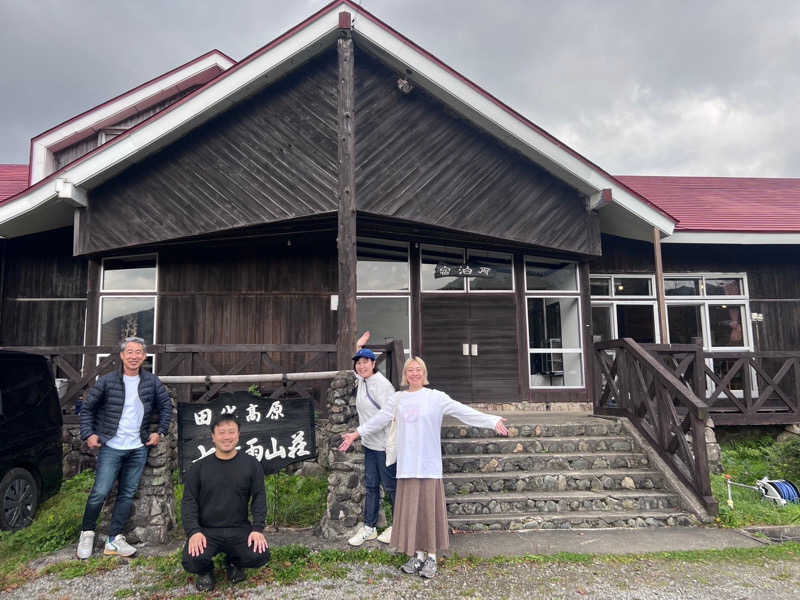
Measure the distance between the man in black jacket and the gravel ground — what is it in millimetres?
407

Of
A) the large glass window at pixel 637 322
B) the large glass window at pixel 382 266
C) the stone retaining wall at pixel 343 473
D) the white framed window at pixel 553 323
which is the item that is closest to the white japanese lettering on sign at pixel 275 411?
the stone retaining wall at pixel 343 473

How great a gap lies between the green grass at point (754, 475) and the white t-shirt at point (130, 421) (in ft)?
19.2

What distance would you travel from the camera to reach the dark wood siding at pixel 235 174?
7082 mm

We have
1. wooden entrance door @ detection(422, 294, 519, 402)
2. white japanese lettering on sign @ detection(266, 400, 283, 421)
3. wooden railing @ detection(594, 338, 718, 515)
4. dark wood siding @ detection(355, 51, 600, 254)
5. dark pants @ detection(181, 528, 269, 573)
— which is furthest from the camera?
wooden entrance door @ detection(422, 294, 519, 402)

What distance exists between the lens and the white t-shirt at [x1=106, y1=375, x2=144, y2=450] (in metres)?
4.27

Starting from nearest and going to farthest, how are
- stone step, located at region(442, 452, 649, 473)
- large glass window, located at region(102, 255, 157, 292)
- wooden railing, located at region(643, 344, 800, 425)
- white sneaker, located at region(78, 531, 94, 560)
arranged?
white sneaker, located at region(78, 531, 94, 560) < stone step, located at region(442, 452, 649, 473) < wooden railing, located at region(643, 344, 800, 425) < large glass window, located at region(102, 255, 157, 292)

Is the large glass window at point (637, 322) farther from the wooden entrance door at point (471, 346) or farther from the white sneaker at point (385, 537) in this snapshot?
the white sneaker at point (385, 537)

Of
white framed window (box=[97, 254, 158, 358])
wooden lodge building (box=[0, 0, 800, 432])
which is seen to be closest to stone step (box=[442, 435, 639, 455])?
wooden lodge building (box=[0, 0, 800, 432])

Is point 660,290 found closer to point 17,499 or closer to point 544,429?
point 544,429

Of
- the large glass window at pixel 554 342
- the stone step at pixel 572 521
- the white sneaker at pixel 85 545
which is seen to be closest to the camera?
the white sneaker at pixel 85 545

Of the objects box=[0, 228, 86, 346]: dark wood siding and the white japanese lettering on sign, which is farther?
box=[0, 228, 86, 346]: dark wood siding

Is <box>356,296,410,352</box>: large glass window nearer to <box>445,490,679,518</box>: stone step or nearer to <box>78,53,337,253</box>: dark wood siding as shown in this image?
<box>78,53,337,253</box>: dark wood siding

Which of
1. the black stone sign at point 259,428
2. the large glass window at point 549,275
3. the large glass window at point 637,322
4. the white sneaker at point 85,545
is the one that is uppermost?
the large glass window at point 549,275

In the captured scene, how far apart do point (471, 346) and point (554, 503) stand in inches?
156
